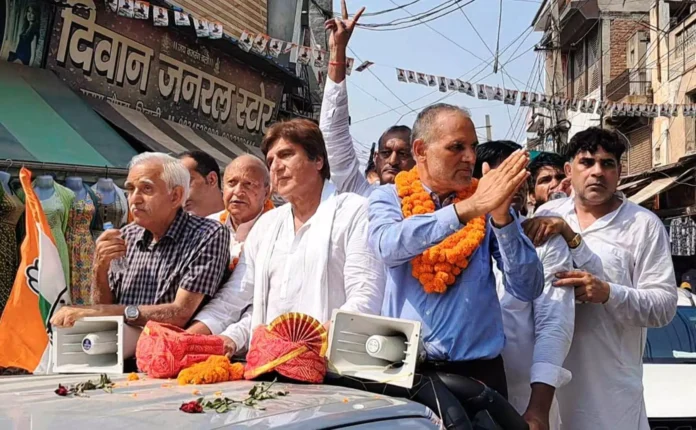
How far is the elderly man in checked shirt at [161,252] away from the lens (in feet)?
9.76

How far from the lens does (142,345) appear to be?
2406mm

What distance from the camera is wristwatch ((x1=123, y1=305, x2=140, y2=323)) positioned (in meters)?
2.79

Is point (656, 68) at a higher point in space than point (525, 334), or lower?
higher

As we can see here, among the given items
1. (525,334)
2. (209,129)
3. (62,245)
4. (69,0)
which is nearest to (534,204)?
(525,334)

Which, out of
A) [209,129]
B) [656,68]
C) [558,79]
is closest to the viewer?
[209,129]

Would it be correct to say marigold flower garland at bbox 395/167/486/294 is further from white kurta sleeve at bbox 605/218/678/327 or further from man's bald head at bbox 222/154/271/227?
man's bald head at bbox 222/154/271/227

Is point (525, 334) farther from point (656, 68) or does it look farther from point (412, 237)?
point (656, 68)

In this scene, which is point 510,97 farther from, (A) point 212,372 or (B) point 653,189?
(A) point 212,372

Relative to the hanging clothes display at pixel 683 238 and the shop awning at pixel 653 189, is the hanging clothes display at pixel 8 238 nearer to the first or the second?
the hanging clothes display at pixel 683 238

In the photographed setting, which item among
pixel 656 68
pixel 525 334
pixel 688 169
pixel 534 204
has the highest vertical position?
pixel 656 68

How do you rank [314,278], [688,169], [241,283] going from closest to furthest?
[314,278]
[241,283]
[688,169]

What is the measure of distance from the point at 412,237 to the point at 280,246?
0.65 m

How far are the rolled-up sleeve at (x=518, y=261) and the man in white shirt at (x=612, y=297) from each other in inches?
14.4

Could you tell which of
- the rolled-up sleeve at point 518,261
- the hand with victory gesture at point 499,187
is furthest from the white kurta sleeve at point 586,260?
the hand with victory gesture at point 499,187
